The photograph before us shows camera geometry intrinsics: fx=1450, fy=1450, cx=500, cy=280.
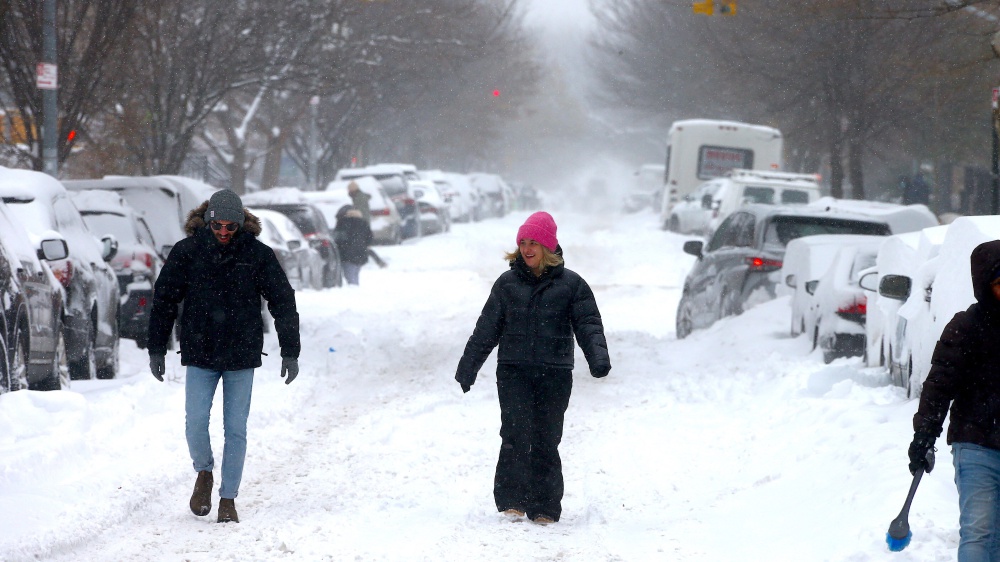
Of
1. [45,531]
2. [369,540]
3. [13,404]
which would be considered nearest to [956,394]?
[369,540]

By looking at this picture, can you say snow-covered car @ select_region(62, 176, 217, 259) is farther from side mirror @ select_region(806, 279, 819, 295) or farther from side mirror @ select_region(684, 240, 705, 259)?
side mirror @ select_region(806, 279, 819, 295)

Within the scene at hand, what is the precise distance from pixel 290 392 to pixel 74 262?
1931 mm

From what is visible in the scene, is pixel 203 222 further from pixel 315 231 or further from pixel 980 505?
pixel 315 231

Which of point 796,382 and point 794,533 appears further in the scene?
point 796,382

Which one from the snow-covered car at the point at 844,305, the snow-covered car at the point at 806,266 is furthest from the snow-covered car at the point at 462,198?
the snow-covered car at the point at 844,305

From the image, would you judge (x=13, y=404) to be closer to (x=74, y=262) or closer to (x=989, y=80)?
(x=74, y=262)

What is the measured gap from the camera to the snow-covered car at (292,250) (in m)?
19.1

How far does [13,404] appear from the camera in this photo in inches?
332

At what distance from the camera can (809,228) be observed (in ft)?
48.6

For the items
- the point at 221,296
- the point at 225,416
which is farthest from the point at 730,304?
the point at 221,296

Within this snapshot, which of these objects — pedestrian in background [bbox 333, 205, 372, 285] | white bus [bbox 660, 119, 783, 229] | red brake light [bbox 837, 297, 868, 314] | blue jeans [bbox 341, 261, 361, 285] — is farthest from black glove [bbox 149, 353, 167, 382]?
white bus [bbox 660, 119, 783, 229]

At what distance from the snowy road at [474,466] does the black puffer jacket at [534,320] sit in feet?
2.66

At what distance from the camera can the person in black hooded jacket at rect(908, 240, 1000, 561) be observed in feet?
16.1

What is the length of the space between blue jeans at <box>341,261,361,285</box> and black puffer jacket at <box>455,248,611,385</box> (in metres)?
15.7
